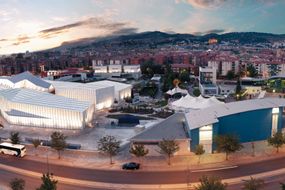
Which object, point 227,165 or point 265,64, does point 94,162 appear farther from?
point 265,64

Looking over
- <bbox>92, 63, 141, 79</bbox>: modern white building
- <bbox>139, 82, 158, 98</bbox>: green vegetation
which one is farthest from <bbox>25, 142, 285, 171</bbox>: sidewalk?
<bbox>92, 63, 141, 79</bbox>: modern white building

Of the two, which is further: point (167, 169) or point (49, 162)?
point (49, 162)

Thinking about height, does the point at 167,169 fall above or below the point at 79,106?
below

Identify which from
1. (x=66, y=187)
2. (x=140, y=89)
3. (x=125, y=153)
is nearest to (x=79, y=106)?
(x=125, y=153)

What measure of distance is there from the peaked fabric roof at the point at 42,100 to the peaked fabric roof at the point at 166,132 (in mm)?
8296

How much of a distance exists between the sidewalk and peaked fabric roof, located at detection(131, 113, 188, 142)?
49.2 inches

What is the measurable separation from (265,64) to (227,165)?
55915 mm

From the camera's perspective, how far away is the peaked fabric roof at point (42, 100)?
28.1m

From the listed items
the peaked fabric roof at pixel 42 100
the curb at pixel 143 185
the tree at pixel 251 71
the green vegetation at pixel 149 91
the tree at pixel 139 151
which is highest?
the tree at pixel 251 71

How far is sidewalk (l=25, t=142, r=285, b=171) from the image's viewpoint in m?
18.4

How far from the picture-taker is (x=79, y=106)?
92.5ft

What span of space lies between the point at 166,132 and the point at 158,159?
2.38m

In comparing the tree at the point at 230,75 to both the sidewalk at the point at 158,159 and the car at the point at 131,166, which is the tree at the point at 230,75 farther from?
the car at the point at 131,166

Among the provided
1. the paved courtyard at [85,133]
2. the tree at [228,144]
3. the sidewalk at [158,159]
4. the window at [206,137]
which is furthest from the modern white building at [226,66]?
the tree at [228,144]
